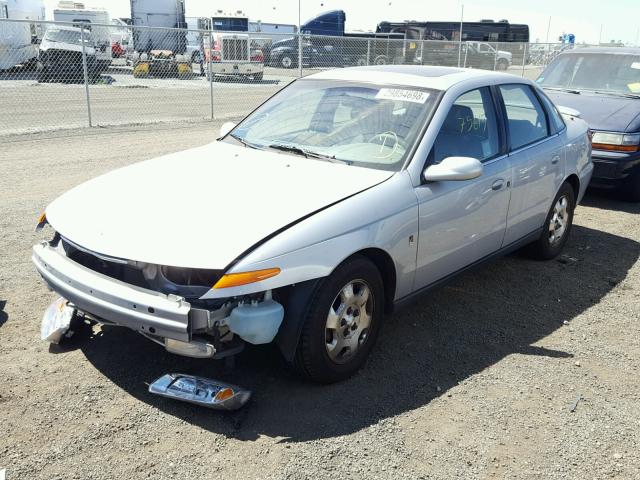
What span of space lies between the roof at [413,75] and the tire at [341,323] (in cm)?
150

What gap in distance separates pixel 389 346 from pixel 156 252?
1709mm

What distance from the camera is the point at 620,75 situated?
8.55 meters

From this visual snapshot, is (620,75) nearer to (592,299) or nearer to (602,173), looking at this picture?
(602,173)

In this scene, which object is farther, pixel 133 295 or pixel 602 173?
pixel 602 173

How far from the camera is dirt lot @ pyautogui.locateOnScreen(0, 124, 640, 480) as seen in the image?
2908mm

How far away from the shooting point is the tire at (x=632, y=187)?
7535 millimetres

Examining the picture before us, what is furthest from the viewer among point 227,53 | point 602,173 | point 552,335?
point 227,53

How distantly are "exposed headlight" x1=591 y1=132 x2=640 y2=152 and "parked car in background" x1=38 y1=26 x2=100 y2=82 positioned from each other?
50.8ft

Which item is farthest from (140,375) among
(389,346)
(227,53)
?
(227,53)

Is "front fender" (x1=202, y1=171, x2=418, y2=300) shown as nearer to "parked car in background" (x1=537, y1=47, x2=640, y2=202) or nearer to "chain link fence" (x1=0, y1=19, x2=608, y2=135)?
"parked car in background" (x1=537, y1=47, x2=640, y2=202)

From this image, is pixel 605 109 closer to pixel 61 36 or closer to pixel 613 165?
pixel 613 165

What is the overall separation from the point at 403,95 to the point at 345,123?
1.40 feet

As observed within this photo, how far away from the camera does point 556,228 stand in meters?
5.62

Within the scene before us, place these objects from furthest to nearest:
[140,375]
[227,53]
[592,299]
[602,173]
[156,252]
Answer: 1. [227,53]
2. [602,173]
3. [592,299]
4. [140,375]
5. [156,252]
